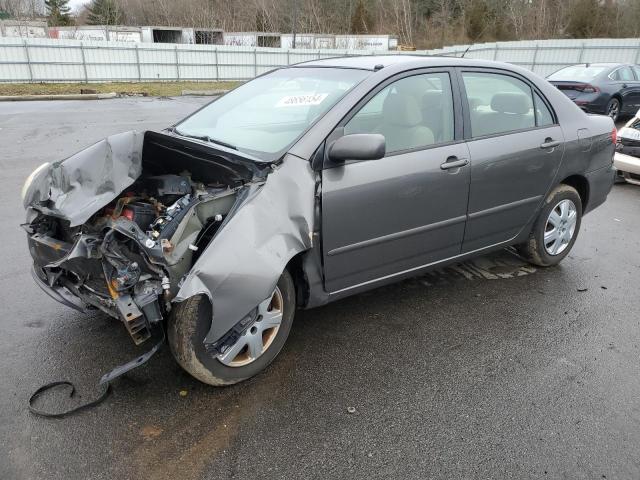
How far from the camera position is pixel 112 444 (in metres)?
2.39

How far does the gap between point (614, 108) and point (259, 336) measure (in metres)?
13.3

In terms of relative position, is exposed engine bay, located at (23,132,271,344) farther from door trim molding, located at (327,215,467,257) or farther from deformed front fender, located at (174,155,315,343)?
door trim molding, located at (327,215,467,257)

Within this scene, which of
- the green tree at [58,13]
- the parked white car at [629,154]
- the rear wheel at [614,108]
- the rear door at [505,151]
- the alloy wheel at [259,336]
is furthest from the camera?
the green tree at [58,13]

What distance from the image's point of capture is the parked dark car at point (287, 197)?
2.49 meters

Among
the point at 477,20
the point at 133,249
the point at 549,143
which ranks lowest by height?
the point at 133,249

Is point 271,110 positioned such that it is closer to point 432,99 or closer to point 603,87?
point 432,99

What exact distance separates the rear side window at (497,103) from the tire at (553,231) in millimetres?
712

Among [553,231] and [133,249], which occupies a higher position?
[133,249]

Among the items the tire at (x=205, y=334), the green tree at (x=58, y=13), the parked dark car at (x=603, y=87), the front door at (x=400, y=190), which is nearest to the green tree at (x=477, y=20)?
the parked dark car at (x=603, y=87)

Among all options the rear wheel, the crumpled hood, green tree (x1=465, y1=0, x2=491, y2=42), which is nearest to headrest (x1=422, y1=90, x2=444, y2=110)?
the crumpled hood

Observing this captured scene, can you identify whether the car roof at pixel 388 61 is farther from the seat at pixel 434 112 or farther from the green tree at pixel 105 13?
the green tree at pixel 105 13

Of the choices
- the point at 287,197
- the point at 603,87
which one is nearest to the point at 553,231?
the point at 287,197

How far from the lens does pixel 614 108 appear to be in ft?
42.3

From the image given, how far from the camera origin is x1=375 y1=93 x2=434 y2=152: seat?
3.25 m
